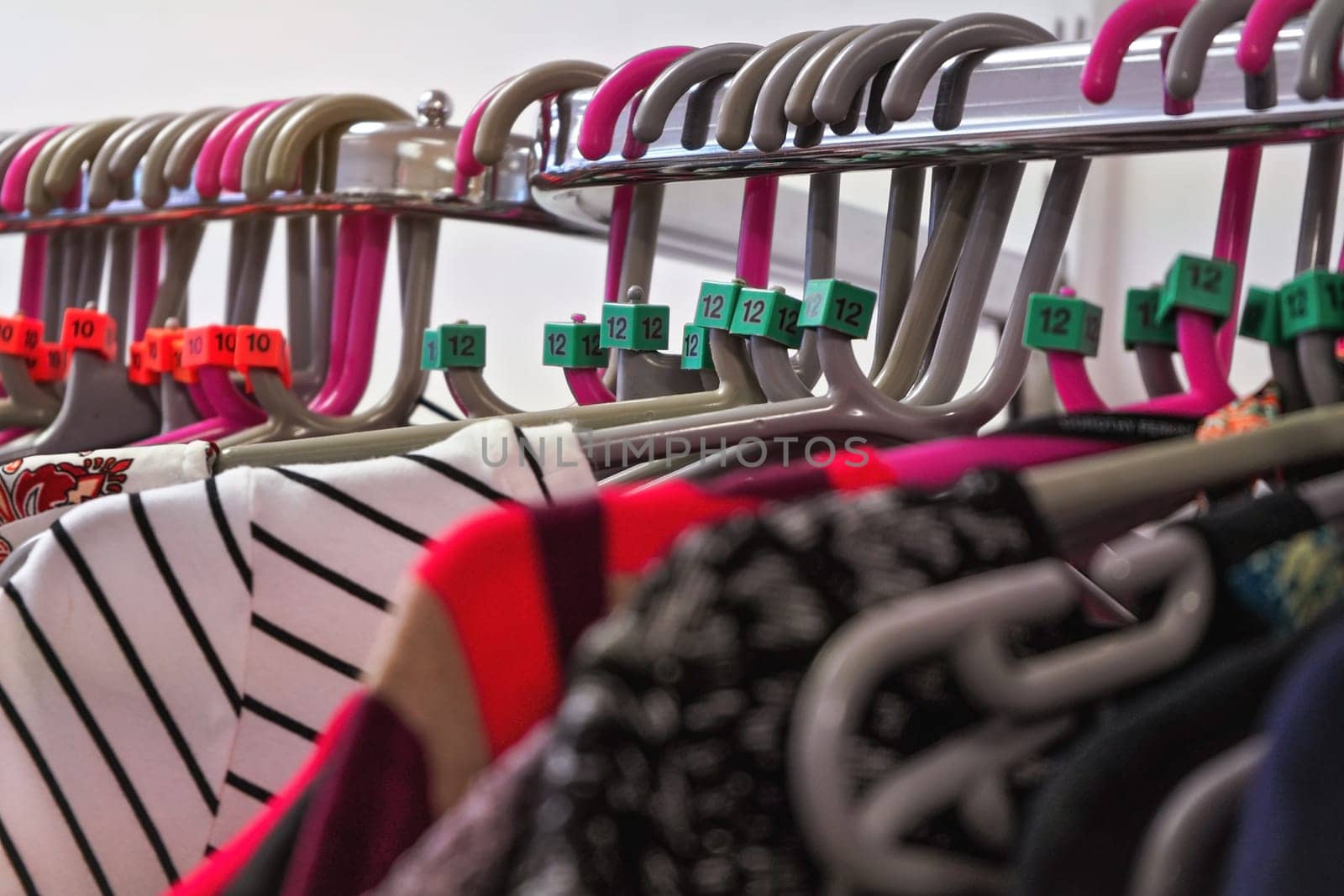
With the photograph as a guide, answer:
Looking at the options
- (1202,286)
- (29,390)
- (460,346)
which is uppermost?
(1202,286)

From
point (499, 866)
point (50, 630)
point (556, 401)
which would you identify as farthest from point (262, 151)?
point (556, 401)

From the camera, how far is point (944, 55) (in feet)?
1.94

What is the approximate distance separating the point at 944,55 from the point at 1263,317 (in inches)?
7.2

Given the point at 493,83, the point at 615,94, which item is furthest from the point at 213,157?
the point at 493,83

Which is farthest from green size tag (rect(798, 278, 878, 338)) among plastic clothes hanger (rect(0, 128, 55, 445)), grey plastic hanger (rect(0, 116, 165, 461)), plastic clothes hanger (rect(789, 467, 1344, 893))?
plastic clothes hanger (rect(0, 128, 55, 445))

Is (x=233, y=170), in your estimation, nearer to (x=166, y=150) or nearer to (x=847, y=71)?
(x=166, y=150)

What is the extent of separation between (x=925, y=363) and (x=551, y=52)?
126 cm

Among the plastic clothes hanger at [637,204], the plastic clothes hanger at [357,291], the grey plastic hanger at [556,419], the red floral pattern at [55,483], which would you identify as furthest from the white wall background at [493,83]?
the red floral pattern at [55,483]

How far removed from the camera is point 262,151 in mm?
897

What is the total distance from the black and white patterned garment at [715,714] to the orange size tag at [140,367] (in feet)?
2.53

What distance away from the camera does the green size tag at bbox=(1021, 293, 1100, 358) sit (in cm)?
58

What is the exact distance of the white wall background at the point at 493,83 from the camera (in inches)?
64.9

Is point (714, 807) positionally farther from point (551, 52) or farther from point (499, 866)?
point (551, 52)

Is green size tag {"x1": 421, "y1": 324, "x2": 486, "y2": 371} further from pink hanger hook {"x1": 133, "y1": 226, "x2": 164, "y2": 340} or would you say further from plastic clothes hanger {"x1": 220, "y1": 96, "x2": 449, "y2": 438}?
pink hanger hook {"x1": 133, "y1": 226, "x2": 164, "y2": 340}
